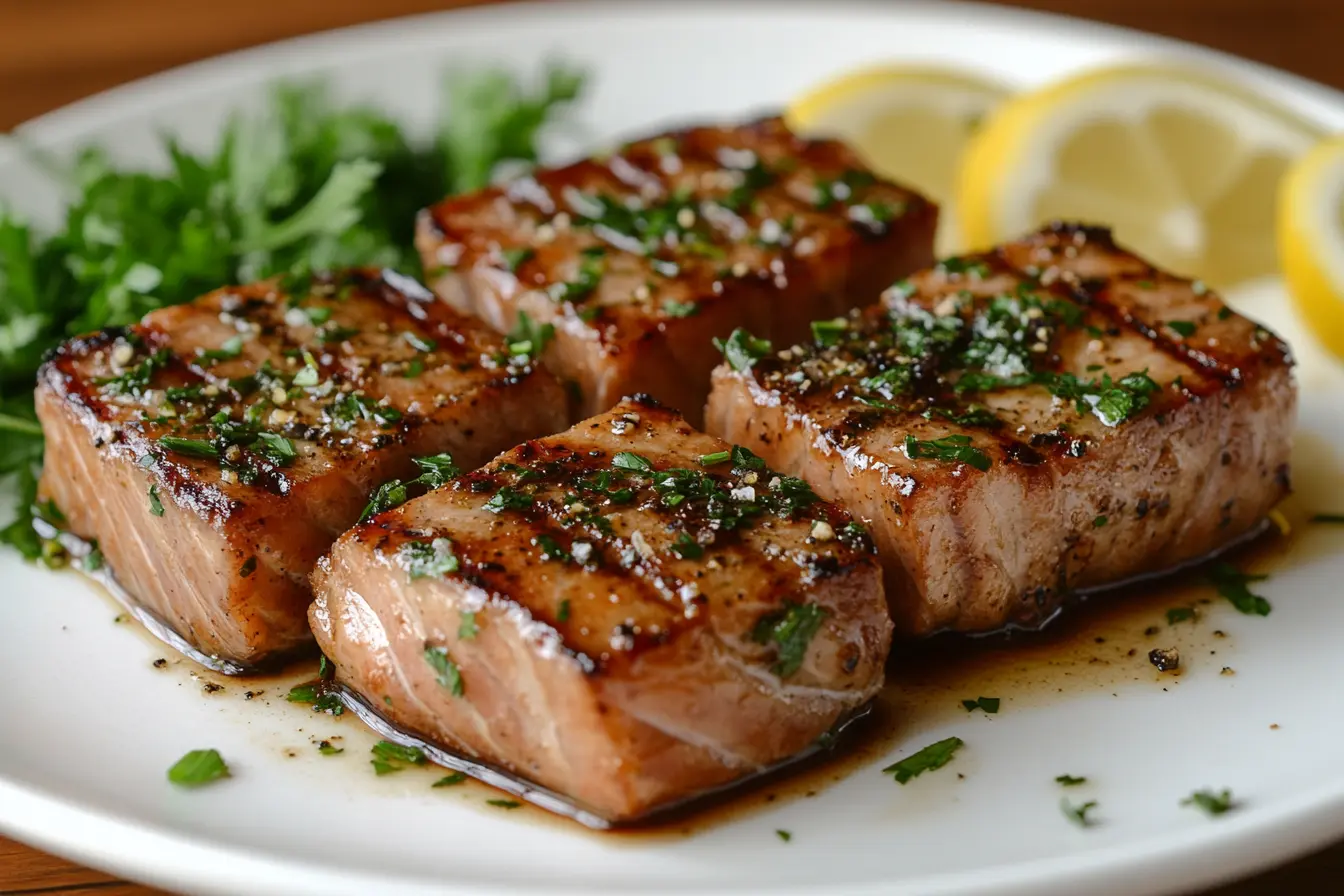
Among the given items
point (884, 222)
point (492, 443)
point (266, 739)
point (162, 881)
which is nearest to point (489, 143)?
point (884, 222)

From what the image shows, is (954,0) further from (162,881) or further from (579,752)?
(162,881)

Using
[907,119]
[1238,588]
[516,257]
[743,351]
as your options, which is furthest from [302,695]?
[907,119]

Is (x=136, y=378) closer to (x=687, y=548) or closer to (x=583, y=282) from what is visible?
(x=583, y=282)

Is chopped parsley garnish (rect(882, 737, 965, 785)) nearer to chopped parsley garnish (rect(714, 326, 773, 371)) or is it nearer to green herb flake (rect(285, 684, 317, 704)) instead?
chopped parsley garnish (rect(714, 326, 773, 371))

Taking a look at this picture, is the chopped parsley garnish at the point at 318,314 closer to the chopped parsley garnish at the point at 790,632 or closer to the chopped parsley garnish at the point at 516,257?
the chopped parsley garnish at the point at 516,257

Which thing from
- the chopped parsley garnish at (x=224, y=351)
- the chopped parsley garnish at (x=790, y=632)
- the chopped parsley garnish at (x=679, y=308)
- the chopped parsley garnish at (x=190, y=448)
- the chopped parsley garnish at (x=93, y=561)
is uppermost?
the chopped parsley garnish at (x=224, y=351)

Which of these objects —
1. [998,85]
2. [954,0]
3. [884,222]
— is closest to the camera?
[884,222]

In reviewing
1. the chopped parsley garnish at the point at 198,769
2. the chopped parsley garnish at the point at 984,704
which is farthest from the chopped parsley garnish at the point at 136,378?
the chopped parsley garnish at the point at 984,704
